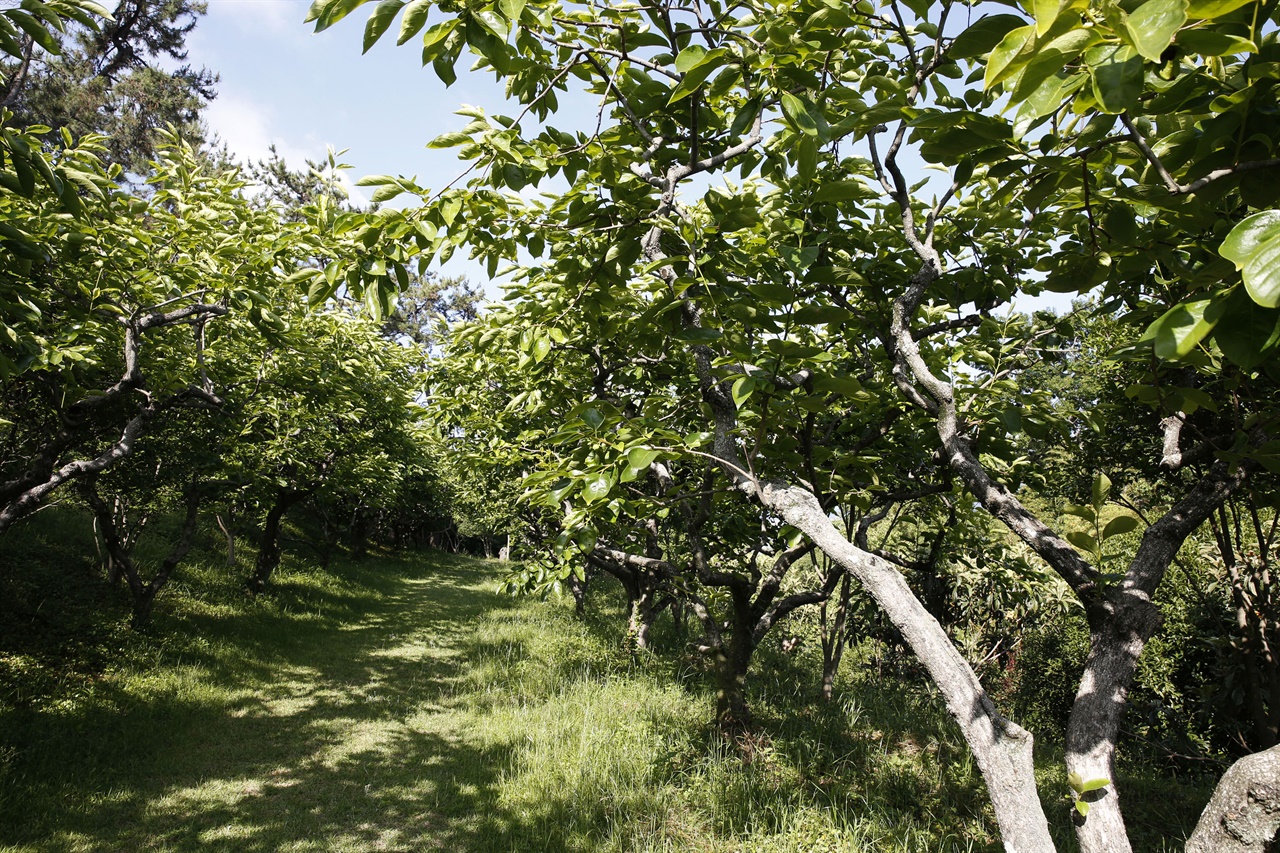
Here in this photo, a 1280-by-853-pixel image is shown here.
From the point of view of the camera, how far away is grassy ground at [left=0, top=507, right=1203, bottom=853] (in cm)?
421

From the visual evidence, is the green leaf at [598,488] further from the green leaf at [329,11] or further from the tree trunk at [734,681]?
the tree trunk at [734,681]

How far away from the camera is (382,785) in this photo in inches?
203

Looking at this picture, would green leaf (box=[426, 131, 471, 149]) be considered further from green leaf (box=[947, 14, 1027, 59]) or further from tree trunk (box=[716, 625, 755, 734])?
tree trunk (box=[716, 625, 755, 734])

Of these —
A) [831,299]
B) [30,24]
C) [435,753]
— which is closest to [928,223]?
[831,299]

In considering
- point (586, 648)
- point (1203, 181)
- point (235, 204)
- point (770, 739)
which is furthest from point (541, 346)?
point (586, 648)

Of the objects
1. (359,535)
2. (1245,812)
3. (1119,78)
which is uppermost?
(1119,78)

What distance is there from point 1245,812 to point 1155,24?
5.54 ft

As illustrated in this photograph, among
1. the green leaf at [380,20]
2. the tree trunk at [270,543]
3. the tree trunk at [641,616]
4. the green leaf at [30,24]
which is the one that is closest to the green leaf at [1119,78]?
the green leaf at [380,20]

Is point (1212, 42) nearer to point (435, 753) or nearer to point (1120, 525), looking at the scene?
point (1120, 525)

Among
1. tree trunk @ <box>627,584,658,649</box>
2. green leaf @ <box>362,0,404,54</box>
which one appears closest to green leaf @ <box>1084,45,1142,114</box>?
green leaf @ <box>362,0,404,54</box>

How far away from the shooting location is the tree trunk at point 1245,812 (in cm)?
137

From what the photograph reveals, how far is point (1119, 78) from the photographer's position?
33.2 inches

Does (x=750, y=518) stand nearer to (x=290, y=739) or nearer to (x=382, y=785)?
(x=382, y=785)

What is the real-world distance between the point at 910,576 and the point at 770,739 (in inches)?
134
